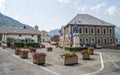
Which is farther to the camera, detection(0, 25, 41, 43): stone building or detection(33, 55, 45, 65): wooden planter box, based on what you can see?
detection(0, 25, 41, 43): stone building

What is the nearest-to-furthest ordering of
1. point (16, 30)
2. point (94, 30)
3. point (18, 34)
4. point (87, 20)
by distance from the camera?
point (18, 34) → point (94, 30) → point (87, 20) → point (16, 30)

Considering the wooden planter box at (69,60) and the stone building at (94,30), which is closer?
the wooden planter box at (69,60)

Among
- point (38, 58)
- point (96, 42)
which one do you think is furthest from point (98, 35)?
point (38, 58)

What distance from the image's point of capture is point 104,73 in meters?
14.7

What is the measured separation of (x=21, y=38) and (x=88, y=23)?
22.7m

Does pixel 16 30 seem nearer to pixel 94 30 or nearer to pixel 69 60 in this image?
pixel 94 30

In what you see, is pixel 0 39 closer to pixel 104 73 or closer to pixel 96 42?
pixel 96 42

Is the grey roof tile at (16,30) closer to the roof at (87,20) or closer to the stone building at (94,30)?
the stone building at (94,30)

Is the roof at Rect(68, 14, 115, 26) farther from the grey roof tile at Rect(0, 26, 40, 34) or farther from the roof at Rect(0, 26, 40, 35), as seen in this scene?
the grey roof tile at Rect(0, 26, 40, 34)

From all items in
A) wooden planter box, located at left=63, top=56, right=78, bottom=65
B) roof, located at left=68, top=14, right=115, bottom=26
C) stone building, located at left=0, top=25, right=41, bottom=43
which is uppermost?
roof, located at left=68, top=14, right=115, bottom=26

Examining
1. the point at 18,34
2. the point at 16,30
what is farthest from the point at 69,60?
the point at 16,30

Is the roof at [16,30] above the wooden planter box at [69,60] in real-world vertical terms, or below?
above

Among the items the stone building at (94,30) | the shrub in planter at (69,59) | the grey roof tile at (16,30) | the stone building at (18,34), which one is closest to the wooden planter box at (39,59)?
the shrub in planter at (69,59)

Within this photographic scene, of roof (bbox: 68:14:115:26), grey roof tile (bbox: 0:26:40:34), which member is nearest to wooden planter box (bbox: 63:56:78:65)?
roof (bbox: 68:14:115:26)
